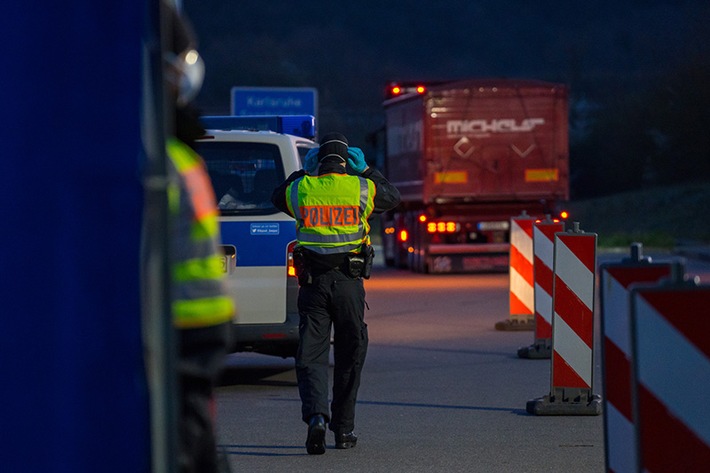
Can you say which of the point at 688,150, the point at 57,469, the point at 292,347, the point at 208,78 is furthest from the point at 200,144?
the point at 208,78

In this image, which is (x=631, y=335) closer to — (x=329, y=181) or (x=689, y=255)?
(x=329, y=181)

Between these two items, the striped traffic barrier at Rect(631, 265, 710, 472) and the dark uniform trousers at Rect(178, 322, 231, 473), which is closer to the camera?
the dark uniform trousers at Rect(178, 322, 231, 473)

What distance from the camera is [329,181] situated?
9.35 metres

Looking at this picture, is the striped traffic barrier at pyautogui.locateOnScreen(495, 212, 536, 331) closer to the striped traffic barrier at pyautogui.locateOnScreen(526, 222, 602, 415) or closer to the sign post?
the striped traffic barrier at pyautogui.locateOnScreen(526, 222, 602, 415)

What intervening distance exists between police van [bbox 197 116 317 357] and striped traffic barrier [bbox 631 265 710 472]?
7.21 metres

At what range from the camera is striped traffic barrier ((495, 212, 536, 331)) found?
1692cm

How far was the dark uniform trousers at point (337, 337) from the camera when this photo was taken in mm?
9242

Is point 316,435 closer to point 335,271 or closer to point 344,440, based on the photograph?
point 344,440

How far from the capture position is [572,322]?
1045cm

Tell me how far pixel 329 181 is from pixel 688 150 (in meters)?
55.2

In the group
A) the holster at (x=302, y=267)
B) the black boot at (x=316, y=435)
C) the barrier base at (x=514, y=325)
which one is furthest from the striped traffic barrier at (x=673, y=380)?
the barrier base at (x=514, y=325)

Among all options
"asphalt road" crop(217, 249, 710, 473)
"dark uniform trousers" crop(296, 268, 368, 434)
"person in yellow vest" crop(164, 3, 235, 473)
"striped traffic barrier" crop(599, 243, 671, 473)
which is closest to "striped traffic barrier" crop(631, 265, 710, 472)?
"striped traffic barrier" crop(599, 243, 671, 473)

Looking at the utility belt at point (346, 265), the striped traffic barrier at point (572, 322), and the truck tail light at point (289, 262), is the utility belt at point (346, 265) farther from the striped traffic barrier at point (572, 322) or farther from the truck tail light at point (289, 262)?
the truck tail light at point (289, 262)

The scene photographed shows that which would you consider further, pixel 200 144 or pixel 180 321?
pixel 200 144
